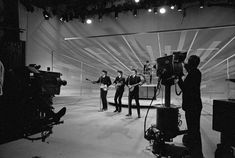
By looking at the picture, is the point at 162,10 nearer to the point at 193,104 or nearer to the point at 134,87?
the point at 134,87

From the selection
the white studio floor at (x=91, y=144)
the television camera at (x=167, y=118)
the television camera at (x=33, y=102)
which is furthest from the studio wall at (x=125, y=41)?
the television camera at (x=33, y=102)

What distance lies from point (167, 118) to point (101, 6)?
7.27 m

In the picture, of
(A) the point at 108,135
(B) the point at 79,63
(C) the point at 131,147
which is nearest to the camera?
(C) the point at 131,147

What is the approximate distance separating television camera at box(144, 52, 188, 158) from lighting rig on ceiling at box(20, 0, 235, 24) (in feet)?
18.9

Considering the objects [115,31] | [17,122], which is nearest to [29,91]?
[17,122]

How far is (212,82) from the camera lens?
8883mm

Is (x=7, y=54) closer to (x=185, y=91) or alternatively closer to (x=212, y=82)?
(x=185, y=91)

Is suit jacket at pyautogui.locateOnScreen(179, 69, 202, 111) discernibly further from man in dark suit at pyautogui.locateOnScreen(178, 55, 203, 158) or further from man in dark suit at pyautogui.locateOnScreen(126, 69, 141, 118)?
man in dark suit at pyautogui.locateOnScreen(126, 69, 141, 118)

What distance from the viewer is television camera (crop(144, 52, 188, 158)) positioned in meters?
2.19

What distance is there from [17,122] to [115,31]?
712cm

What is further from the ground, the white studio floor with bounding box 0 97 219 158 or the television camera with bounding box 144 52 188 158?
the television camera with bounding box 144 52 188 158

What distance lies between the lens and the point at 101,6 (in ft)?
27.1

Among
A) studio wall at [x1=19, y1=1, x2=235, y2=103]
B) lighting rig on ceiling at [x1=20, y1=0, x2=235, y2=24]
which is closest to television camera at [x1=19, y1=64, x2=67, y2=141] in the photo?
studio wall at [x1=19, y1=1, x2=235, y2=103]

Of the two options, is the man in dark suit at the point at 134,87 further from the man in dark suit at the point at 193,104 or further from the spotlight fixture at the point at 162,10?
the spotlight fixture at the point at 162,10
